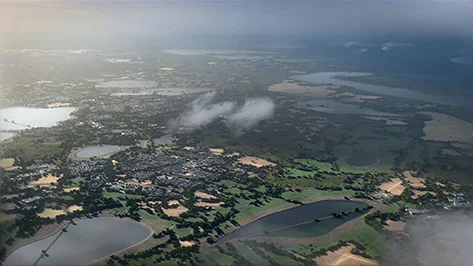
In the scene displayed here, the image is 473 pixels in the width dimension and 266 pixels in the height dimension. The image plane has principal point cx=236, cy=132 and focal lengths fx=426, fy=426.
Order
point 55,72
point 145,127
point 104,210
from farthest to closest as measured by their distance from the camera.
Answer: point 55,72 < point 145,127 < point 104,210

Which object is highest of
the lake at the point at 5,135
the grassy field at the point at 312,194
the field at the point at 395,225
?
the lake at the point at 5,135

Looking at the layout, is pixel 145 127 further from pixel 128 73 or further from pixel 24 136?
pixel 128 73

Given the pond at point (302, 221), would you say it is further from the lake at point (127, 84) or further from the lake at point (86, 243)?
the lake at point (127, 84)

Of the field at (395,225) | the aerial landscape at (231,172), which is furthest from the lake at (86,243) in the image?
the field at (395,225)

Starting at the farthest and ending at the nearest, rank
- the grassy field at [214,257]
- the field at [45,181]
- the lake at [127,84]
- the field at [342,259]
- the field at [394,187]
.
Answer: the lake at [127,84] → the field at [394,187] → the field at [45,181] → the field at [342,259] → the grassy field at [214,257]

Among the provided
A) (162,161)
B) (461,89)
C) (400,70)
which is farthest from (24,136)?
(400,70)

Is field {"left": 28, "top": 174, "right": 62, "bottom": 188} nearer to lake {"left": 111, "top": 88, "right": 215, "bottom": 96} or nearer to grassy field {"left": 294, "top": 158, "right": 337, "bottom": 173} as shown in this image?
grassy field {"left": 294, "top": 158, "right": 337, "bottom": 173}

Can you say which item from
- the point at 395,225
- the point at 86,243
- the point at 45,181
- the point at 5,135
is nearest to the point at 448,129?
the point at 395,225
